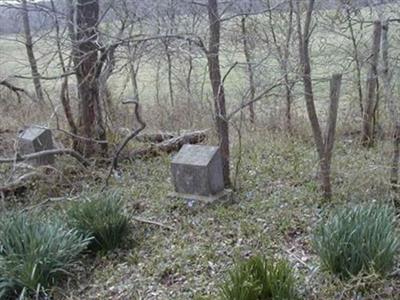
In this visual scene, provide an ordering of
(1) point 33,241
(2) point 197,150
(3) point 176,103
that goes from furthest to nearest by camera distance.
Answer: (3) point 176,103
(2) point 197,150
(1) point 33,241

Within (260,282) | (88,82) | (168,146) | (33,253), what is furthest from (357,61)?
(33,253)

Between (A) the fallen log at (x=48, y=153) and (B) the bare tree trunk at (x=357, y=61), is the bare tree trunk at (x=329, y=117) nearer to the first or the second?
(B) the bare tree trunk at (x=357, y=61)

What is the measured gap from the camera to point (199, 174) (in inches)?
202

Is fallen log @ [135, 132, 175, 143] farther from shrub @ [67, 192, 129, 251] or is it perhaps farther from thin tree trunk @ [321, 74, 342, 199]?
thin tree trunk @ [321, 74, 342, 199]

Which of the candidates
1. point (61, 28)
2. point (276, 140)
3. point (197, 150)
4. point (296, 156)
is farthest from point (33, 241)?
point (61, 28)

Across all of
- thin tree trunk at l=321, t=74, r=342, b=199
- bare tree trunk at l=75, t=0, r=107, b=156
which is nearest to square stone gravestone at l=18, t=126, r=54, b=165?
bare tree trunk at l=75, t=0, r=107, b=156

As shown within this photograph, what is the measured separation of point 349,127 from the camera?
24.3 feet

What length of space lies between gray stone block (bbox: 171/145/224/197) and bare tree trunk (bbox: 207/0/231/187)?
20 cm

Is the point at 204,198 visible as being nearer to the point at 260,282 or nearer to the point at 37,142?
the point at 260,282

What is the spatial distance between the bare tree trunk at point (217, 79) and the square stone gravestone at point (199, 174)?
197 millimetres

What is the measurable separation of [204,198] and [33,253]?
189 centimetres

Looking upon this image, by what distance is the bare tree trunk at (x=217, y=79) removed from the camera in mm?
5090

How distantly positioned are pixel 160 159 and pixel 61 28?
2.93 m

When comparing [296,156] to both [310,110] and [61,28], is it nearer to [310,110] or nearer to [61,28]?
[310,110]
